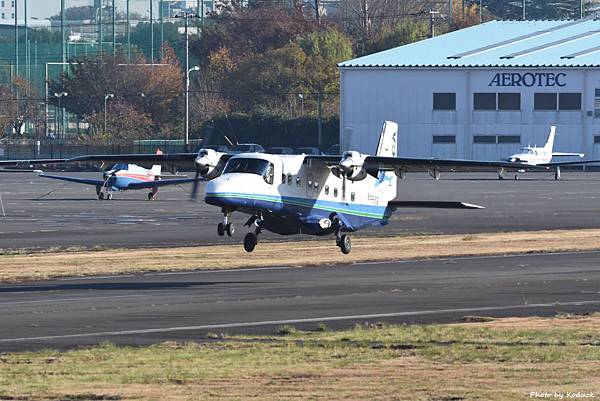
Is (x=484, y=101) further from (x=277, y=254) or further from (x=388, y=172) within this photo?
(x=388, y=172)

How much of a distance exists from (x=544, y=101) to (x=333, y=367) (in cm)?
9289

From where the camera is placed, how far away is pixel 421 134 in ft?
368

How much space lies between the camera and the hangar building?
11138cm

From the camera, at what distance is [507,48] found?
11675cm

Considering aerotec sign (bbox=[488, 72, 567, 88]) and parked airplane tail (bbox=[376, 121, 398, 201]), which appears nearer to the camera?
parked airplane tail (bbox=[376, 121, 398, 201])

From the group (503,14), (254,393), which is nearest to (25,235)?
(254,393)

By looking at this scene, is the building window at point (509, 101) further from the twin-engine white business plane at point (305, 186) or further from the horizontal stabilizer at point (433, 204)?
the horizontal stabilizer at point (433, 204)

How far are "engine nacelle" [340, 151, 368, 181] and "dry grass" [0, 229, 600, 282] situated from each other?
4.26 m

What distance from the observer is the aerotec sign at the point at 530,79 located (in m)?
111

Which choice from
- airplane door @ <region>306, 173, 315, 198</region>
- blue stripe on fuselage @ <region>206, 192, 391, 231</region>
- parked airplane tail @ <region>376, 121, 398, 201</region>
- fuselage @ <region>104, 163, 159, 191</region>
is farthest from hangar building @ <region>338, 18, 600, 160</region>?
airplane door @ <region>306, 173, 315, 198</region>

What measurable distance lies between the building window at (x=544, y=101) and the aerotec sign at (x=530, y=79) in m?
0.82

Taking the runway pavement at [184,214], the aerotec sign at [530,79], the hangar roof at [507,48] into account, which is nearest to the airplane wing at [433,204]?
the runway pavement at [184,214]

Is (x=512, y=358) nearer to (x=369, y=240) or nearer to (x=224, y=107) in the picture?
(x=369, y=240)

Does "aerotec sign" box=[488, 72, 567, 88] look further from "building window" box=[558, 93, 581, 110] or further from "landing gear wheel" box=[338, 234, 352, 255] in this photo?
"landing gear wheel" box=[338, 234, 352, 255]
